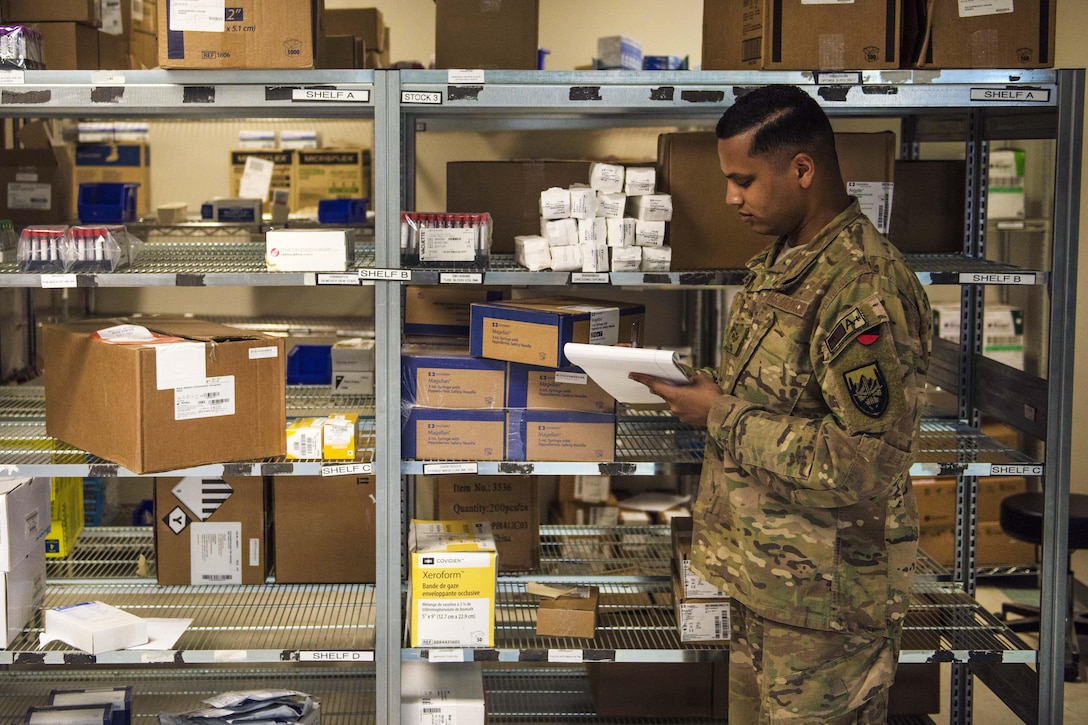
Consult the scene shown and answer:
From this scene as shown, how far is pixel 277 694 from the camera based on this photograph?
3.11 meters

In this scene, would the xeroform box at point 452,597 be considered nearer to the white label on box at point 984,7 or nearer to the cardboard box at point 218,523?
the cardboard box at point 218,523

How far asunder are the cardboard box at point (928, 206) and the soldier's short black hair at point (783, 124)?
950mm

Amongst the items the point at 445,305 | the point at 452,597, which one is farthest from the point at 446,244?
the point at 452,597

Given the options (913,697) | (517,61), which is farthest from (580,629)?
(517,61)

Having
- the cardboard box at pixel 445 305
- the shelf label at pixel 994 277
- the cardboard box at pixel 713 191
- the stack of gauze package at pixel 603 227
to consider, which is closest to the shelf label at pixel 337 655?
the cardboard box at pixel 445 305

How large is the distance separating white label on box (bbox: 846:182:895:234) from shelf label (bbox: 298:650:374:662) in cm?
185

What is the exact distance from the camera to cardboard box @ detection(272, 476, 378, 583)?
326cm

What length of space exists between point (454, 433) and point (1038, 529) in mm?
2652

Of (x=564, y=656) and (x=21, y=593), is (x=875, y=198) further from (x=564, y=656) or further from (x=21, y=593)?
(x=21, y=593)

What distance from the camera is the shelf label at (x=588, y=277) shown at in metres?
2.85

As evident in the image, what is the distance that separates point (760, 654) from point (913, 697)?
1172mm

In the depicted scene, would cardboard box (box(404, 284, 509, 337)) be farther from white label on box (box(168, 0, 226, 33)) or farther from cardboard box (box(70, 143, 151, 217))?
cardboard box (box(70, 143, 151, 217))

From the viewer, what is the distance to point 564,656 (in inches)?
116

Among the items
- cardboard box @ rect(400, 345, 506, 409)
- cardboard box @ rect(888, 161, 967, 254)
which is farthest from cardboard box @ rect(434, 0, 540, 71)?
cardboard box @ rect(888, 161, 967, 254)
